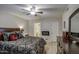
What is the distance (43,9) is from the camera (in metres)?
1.84

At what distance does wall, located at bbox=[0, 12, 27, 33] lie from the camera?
71.9 inches

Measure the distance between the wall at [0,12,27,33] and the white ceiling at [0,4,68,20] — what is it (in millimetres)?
54

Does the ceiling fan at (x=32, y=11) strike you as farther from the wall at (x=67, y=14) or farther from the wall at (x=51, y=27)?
the wall at (x=67, y=14)

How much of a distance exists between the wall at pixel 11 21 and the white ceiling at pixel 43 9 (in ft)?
0.18

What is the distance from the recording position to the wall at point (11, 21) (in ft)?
5.99

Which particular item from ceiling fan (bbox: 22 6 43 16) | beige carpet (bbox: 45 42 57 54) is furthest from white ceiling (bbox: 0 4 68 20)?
beige carpet (bbox: 45 42 57 54)

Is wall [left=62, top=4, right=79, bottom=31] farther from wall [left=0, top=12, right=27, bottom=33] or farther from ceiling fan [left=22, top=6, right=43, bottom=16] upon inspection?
wall [left=0, top=12, right=27, bottom=33]

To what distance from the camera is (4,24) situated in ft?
6.03

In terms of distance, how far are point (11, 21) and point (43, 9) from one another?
0.48 meters

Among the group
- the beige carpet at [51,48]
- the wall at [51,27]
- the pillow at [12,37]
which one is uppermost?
the wall at [51,27]

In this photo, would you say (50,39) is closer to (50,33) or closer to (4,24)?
(50,33)

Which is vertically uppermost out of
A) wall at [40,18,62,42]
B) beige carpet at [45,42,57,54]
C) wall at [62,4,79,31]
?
wall at [62,4,79,31]

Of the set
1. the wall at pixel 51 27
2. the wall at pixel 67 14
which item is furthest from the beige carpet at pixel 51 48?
the wall at pixel 67 14
